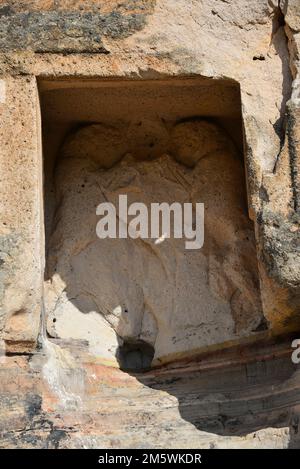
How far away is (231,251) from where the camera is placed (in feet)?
22.3

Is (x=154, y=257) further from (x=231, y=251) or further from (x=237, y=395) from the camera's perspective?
(x=237, y=395)

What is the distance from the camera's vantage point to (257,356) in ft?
21.8

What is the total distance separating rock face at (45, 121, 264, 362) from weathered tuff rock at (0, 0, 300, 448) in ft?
0.15

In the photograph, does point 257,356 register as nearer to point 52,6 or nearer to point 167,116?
point 167,116

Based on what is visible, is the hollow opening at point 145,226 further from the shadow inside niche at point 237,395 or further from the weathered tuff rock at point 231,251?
the shadow inside niche at point 237,395

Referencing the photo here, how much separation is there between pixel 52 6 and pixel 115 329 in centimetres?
150

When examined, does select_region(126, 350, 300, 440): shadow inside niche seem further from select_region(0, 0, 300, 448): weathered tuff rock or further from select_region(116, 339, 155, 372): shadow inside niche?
select_region(116, 339, 155, 372): shadow inside niche

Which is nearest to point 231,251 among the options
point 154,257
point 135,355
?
point 154,257

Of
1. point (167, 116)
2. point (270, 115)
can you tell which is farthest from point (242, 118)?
point (167, 116)

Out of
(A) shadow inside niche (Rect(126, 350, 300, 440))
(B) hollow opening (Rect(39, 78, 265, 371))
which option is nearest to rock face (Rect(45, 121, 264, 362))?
(B) hollow opening (Rect(39, 78, 265, 371))

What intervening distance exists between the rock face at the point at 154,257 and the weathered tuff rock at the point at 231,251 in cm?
5

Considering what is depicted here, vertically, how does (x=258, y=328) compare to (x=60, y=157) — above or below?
below

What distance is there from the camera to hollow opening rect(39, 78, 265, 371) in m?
6.74

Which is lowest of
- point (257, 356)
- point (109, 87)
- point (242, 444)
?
point (242, 444)
